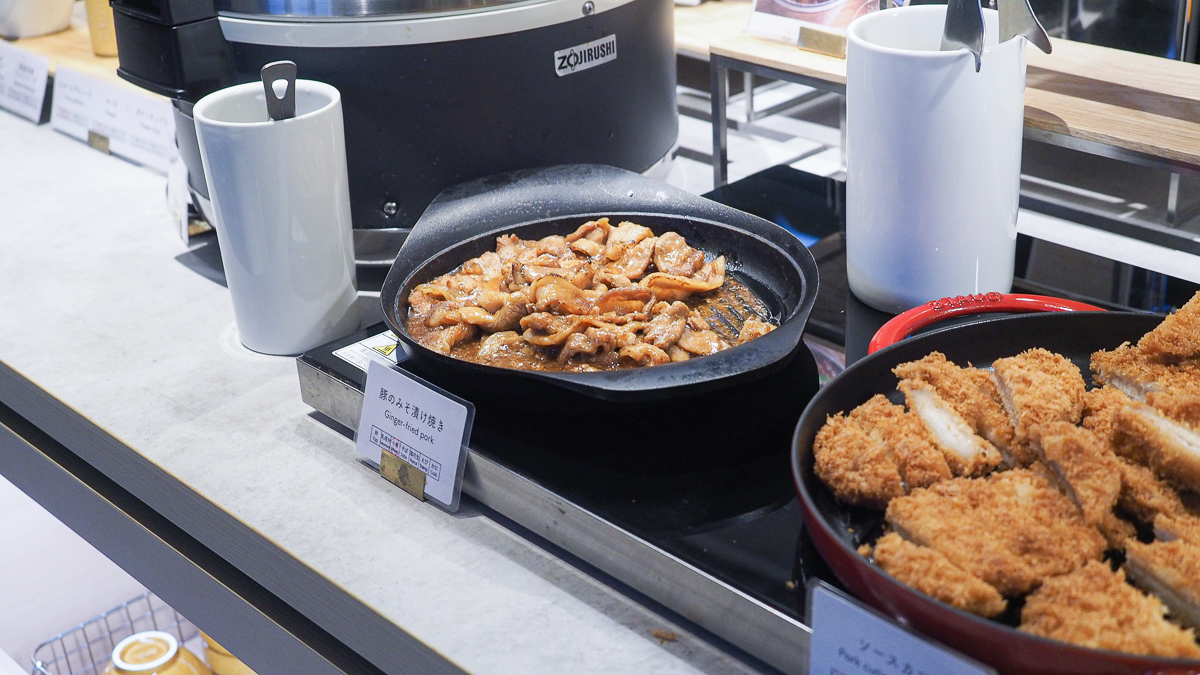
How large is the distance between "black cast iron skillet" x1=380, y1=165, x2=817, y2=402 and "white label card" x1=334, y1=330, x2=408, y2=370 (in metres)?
0.04

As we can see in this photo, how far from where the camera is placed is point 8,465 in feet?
4.19

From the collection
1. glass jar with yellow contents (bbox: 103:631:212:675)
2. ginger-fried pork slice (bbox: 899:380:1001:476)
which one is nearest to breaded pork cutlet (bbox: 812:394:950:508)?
ginger-fried pork slice (bbox: 899:380:1001:476)

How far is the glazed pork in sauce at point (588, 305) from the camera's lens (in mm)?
958

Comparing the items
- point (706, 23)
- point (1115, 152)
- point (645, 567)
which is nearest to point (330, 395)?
point (645, 567)

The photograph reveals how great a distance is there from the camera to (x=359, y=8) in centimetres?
117

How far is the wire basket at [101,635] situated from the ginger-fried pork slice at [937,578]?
1121 mm

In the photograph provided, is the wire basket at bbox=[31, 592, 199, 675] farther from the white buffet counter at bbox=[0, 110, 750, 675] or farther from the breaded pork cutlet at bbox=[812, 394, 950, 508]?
the breaded pork cutlet at bbox=[812, 394, 950, 508]

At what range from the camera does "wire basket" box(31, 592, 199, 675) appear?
1.44 meters

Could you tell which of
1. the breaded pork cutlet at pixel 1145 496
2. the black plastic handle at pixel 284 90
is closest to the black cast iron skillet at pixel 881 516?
the breaded pork cutlet at pixel 1145 496

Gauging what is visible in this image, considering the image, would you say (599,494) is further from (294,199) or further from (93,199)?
(93,199)

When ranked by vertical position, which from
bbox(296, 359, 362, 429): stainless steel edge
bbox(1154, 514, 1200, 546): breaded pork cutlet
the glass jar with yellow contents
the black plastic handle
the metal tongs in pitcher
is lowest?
the glass jar with yellow contents

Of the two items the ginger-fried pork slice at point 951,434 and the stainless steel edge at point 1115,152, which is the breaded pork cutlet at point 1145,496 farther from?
the stainless steel edge at point 1115,152

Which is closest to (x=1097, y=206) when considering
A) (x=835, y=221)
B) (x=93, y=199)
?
(x=835, y=221)

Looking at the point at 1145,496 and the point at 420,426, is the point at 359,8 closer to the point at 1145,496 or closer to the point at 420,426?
the point at 420,426
